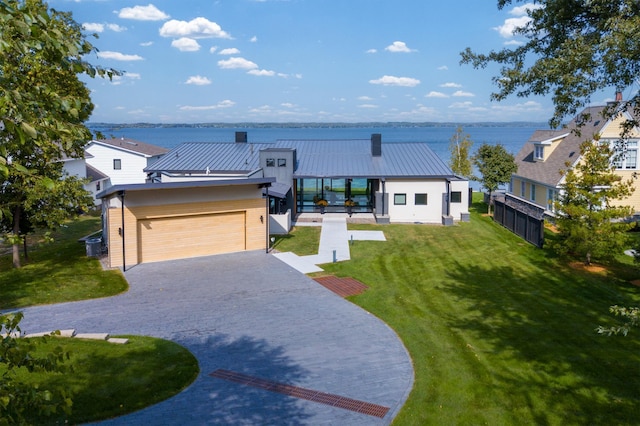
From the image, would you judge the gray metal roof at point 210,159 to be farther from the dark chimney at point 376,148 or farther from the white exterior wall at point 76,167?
the dark chimney at point 376,148

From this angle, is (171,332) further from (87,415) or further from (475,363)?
(475,363)

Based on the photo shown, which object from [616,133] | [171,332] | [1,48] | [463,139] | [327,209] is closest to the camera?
[1,48]

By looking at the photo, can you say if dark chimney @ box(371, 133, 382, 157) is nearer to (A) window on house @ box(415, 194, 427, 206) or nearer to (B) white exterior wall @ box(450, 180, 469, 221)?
(A) window on house @ box(415, 194, 427, 206)

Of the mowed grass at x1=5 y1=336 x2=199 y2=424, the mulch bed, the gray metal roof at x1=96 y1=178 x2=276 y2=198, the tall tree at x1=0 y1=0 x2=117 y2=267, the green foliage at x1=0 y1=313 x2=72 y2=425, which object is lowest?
the mowed grass at x1=5 y1=336 x2=199 y2=424

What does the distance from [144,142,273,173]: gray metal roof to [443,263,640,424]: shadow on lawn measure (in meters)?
18.6

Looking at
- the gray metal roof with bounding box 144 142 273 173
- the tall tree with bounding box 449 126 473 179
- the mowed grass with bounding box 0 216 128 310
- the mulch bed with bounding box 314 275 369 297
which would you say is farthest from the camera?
the tall tree with bounding box 449 126 473 179

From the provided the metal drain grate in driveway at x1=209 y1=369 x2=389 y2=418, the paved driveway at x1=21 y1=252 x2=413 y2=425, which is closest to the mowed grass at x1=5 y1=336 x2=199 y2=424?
the paved driveway at x1=21 y1=252 x2=413 y2=425

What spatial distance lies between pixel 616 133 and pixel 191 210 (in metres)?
27.0

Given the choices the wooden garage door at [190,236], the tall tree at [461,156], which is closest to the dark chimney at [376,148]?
the tall tree at [461,156]

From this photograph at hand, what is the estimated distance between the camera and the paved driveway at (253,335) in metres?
10.4

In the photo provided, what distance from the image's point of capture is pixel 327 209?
3566cm

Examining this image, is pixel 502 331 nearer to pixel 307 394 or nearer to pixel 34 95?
pixel 307 394

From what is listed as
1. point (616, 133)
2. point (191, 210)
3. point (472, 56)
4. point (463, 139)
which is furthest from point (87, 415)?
point (463, 139)

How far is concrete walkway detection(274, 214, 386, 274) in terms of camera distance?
22.7m
